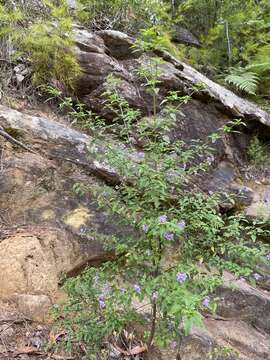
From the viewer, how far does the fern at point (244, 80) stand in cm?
587

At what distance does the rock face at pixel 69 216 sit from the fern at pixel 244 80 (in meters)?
1.54

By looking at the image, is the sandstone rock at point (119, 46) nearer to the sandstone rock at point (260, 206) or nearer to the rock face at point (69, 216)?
the rock face at point (69, 216)

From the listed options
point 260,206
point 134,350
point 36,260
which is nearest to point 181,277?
point 134,350

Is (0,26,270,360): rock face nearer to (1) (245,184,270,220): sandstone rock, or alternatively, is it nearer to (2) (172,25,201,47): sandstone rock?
(1) (245,184,270,220): sandstone rock

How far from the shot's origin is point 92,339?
95.7 inches

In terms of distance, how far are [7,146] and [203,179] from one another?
2.38 meters

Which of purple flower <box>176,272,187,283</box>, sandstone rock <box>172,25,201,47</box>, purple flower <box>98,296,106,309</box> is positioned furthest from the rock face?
sandstone rock <box>172,25,201,47</box>

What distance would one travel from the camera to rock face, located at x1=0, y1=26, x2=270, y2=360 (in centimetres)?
298

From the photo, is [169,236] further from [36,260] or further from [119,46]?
[119,46]

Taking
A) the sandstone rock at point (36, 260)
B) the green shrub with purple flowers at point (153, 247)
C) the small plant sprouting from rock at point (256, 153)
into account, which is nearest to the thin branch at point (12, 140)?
the sandstone rock at point (36, 260)

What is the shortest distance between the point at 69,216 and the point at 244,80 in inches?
153

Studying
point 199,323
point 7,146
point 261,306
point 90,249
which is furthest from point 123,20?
point 199,323

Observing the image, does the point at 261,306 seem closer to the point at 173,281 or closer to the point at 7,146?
the point at 173,281

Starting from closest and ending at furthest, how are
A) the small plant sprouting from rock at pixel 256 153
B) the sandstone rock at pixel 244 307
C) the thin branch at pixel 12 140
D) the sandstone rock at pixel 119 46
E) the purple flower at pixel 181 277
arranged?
the purple flower at pixel 181 277
the thin branch at pixel 12 140
the sandstone rock at pixel 244 307
the sandstone rock at pixel 119 46
the small plant sprouting from rock at pixel 256 153
